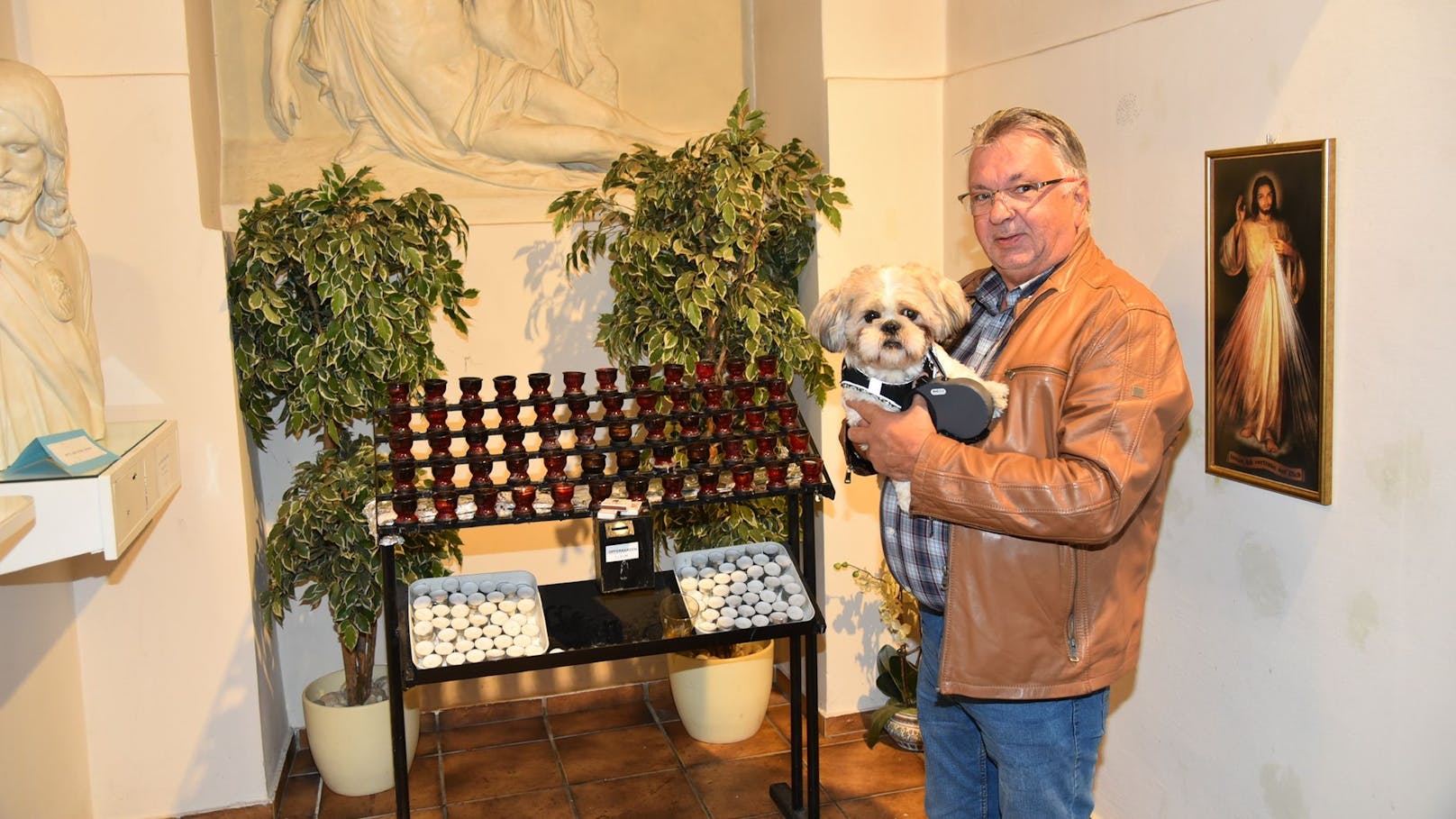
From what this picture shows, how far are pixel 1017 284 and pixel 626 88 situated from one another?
7.73ft

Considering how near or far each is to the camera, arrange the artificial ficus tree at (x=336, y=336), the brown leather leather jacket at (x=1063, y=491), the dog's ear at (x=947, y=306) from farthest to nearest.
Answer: the artificial ficus tree at (x=336, y=336), the dog's ear at (x=947, y=306), the brown leather leather jacket at (x=1063, y=491)

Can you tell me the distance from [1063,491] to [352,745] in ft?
8.43

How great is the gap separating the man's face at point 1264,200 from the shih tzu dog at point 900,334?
2.34ft

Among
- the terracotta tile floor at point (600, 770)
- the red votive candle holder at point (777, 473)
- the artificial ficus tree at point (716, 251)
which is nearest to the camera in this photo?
the red votive candle holder at point (777, 473)

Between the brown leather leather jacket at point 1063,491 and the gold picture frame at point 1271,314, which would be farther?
the gold picture frame at point 1271,314

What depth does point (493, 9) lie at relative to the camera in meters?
3.91

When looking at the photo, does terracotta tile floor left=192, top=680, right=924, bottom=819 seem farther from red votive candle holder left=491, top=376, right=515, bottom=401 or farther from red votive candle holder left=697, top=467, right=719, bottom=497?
red votive candle holder left=491, top=376, right=515, bottom=401

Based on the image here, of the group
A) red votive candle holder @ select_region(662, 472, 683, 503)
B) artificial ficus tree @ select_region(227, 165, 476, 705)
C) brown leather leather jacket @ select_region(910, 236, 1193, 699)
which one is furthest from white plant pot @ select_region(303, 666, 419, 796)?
brown leather leather jacket @ select_region(910, 236, 1193, 699)

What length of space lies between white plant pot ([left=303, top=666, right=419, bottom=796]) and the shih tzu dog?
2111 millimetres

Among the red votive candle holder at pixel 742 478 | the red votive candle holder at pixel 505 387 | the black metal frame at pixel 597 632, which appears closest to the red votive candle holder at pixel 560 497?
the black metal frame at pixel 597 632

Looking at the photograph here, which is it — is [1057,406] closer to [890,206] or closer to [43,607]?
[890,206]

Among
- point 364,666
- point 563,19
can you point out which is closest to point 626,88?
point 563,19

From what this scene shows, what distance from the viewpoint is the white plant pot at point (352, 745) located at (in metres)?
3.51

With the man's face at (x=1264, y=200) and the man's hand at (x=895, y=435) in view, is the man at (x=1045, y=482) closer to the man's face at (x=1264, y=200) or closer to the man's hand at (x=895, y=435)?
the man's hand at (x=895, y=435)
